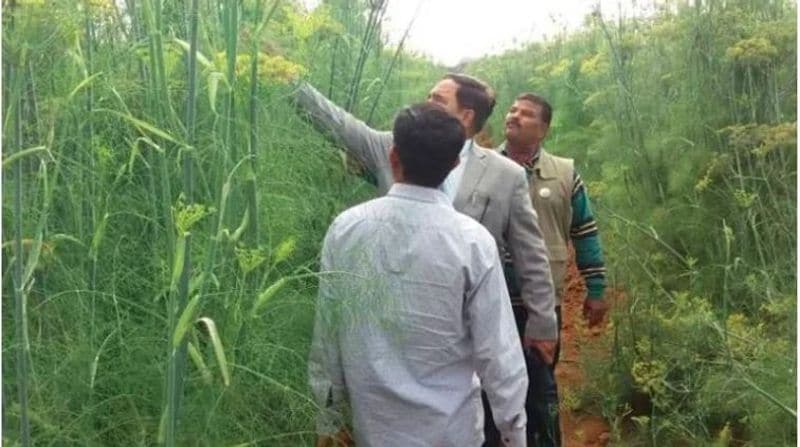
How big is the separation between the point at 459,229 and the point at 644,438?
7.06 ft

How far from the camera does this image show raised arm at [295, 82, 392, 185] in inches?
129

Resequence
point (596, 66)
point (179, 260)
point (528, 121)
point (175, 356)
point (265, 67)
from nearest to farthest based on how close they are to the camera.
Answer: point (179, 260) < point (175, 356) < point (265, 67) < point (528, 121) < point (596, 66)

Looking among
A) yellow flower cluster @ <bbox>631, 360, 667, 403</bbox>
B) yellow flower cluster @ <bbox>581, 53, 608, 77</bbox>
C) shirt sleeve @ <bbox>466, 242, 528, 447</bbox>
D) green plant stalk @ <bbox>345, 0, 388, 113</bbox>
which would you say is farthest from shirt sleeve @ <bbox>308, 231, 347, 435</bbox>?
yellow flower cluster @ <bbox>581, 53, 608, 77</bbox>

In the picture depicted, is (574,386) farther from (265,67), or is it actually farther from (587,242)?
(265,67)

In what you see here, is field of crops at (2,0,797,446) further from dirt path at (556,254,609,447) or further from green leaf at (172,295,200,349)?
dirt path at (556,254,609,447)

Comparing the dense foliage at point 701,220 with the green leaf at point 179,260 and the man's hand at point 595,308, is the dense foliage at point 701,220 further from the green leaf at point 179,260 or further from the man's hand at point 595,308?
the green leaf at point 179,260

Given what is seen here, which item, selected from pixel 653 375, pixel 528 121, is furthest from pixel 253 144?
pixel 653 375

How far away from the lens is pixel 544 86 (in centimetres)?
1023

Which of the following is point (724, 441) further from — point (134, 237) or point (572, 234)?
point (134, 237)

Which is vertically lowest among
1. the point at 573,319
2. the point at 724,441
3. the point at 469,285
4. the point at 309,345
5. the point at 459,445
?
the point at 573,319

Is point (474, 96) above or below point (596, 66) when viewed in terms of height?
above

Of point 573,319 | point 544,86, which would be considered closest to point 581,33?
point 544,86

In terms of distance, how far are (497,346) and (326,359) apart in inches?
15.2

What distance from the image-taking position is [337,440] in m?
2.75
